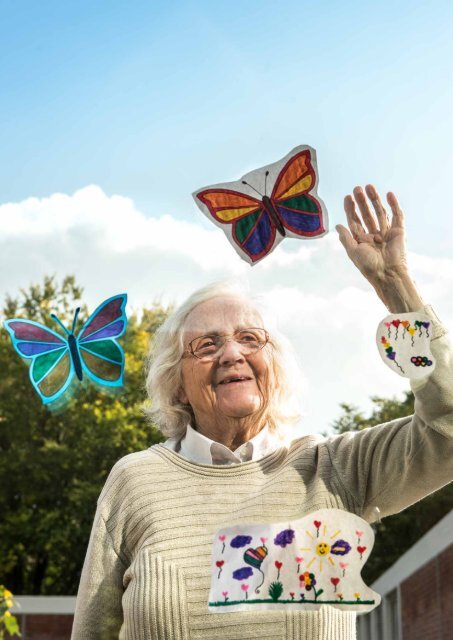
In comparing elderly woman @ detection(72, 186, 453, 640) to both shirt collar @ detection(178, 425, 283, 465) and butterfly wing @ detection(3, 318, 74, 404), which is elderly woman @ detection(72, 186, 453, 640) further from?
butterfly wing @ detection(3, 318, 74, 404)

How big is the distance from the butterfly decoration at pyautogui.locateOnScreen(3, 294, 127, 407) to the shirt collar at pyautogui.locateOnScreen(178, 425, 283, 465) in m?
0.21

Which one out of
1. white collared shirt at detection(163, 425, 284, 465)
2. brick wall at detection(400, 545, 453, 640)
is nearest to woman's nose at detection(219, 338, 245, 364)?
white collared shirt at detection(163, 425, 284, 465)

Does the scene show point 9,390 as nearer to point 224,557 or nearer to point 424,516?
point 224,557

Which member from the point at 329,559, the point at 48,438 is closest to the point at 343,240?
the point at 329,559

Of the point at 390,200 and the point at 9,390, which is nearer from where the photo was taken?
the point at 390,200

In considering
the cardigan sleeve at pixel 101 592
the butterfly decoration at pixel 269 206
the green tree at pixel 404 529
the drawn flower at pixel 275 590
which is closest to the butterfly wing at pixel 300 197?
the butterfly decoration at pixel 269 206

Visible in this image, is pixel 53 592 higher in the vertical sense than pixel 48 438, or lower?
lower

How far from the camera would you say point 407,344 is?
1.68m

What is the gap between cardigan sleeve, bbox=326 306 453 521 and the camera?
1.67 metres

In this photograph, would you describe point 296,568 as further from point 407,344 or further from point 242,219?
point 242,219

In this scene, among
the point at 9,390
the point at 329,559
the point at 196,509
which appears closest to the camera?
the point at 329,559

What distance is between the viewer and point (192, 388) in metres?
2.03

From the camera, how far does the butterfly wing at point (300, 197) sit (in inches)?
69.6

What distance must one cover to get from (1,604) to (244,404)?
3.42 meters
